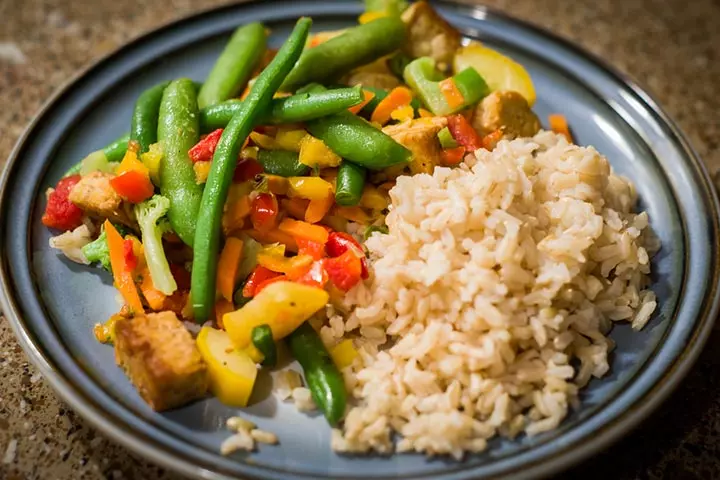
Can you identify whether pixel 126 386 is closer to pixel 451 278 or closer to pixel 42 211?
pixel 42 211

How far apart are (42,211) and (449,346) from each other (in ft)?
5.98

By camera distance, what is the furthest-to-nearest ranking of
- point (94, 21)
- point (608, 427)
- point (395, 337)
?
point (94, 21)
point (395, 337)
point (608, 427)

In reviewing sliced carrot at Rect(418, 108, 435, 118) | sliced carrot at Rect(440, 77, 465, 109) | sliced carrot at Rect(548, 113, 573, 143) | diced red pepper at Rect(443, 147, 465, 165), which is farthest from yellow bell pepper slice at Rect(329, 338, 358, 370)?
sliced carrot at Rect(548, 113, 573, 143)

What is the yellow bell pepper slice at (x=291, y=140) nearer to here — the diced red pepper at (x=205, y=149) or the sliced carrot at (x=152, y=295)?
the diced red pepper at (x=205, y=149)

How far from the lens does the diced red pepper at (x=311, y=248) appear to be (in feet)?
9.29

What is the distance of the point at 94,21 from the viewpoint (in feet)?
15.1

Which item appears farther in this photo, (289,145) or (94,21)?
(94,21)

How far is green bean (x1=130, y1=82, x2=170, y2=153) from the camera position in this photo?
10.3ft

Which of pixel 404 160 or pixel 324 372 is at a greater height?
pixel 404 160

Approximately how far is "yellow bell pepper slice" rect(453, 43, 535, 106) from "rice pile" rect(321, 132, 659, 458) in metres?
0.74

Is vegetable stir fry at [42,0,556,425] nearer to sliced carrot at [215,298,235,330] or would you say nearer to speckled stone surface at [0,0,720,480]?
sliced carrot at [215,298,235,330]

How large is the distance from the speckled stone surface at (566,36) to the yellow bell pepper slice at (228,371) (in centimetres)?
34

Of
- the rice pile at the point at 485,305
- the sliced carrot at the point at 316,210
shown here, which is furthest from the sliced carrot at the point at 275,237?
the rice pile at the point at 485,305

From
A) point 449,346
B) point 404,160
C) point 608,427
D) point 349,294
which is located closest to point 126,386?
point 349,294
